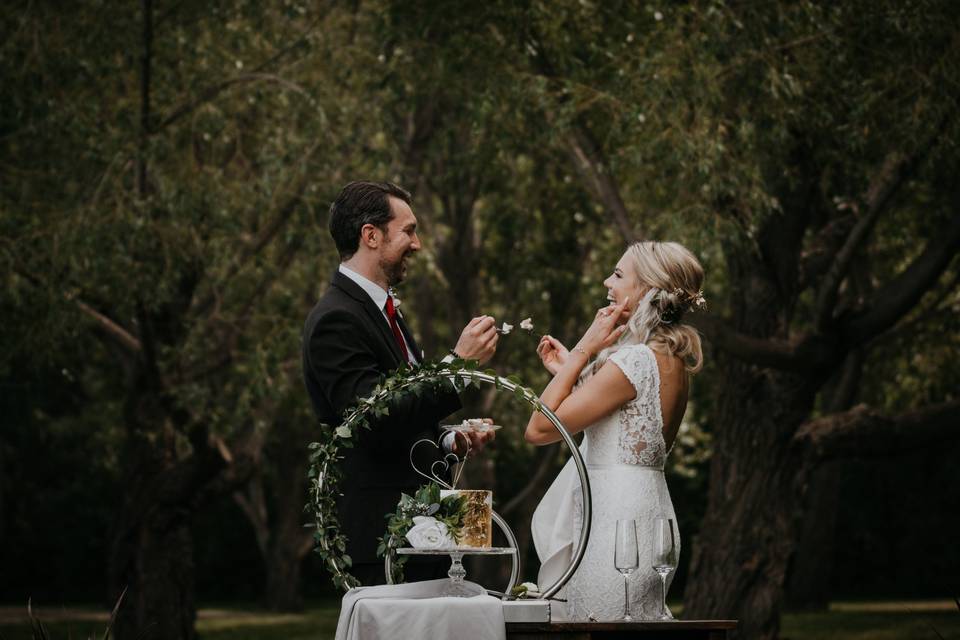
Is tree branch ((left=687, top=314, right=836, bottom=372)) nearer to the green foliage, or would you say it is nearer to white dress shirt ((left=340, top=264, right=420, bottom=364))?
white dress shirt ((left=340, top=264, right=420, bottom=364))

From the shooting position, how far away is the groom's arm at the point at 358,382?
12.5 feet

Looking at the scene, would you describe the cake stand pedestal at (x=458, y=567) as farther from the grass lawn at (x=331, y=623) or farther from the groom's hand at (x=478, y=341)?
the grass lawn at (x=331, y=623)

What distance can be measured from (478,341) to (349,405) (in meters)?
0.43

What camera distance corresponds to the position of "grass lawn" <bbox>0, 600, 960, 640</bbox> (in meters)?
15.6

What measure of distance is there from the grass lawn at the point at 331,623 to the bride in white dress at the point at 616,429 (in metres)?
9.96

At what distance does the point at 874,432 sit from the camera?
36.7 ft

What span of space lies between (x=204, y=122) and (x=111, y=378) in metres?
10.6

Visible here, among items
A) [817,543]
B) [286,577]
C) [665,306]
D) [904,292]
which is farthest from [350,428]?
[286,577]

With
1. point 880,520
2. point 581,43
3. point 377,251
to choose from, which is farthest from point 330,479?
point 880,520

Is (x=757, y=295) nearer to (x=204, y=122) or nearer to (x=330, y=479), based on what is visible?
(x=204, y=122)

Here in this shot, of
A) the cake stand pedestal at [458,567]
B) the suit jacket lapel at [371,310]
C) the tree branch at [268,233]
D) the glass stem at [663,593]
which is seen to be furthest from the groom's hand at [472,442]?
the tree branch at [268,233]

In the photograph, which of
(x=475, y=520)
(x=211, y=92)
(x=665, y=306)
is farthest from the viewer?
Answer: (x=211, y=92)

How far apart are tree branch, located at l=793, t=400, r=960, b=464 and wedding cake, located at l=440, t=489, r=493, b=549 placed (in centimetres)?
784

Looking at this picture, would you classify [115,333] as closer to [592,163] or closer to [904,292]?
[592,163]
